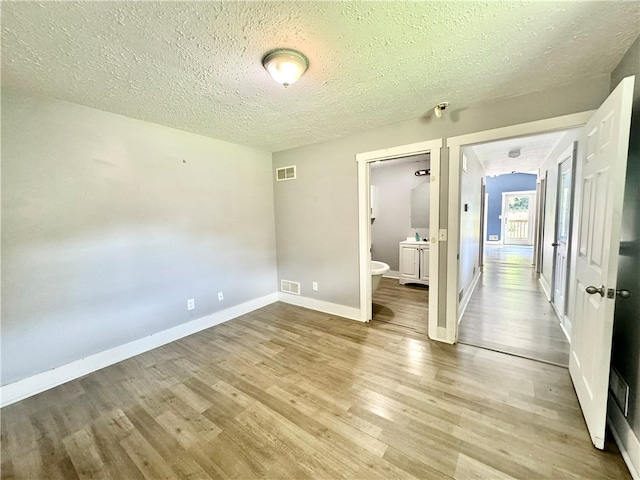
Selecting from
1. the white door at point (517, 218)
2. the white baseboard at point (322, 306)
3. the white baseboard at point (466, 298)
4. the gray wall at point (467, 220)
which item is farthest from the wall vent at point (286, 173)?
the white door at point (517, 218)

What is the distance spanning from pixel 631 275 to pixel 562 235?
2323 mm

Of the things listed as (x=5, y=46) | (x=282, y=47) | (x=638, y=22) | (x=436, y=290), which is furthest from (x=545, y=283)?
(x=5, y=46)

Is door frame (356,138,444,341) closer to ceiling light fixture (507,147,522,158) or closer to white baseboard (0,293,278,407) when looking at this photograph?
white baseboard (0,293,278,407)

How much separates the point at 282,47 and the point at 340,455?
2.40m

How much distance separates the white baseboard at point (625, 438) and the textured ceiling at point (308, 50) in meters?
2.19

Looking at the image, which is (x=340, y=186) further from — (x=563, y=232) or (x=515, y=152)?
(x=515, y=152)

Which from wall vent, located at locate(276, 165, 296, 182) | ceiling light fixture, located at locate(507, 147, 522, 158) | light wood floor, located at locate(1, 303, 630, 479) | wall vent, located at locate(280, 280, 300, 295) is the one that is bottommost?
light wood floor, located at locate(1, 303, 630, 479)

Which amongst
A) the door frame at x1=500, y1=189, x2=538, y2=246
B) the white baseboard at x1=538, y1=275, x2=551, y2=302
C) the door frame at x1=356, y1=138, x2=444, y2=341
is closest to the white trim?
the door frame at x1=356, y1=138, x2=444, y2=341

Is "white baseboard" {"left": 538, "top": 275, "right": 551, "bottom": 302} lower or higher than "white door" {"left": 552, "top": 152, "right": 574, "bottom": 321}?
lower

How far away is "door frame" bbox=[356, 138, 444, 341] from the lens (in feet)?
8.57

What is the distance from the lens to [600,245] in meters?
1.46

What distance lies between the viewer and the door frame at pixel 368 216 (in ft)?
8.57

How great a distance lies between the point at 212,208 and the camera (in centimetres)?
324

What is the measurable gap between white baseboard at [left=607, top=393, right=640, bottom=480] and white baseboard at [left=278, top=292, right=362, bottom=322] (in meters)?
2.15
